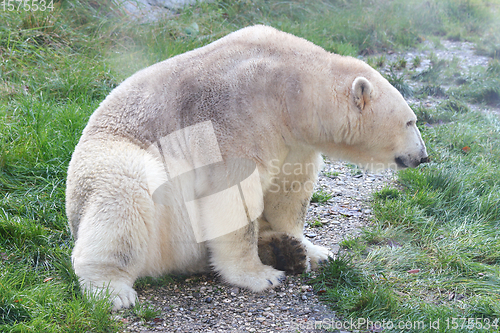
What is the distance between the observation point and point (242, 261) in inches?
142

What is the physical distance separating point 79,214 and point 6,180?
141 cm

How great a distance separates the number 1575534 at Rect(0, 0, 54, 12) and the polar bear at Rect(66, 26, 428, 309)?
3644 millimetres

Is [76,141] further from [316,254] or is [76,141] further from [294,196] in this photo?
[316,254]

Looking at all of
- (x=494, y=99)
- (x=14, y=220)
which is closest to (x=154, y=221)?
(x=14, y=220)

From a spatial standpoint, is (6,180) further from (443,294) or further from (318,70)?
(443,294)

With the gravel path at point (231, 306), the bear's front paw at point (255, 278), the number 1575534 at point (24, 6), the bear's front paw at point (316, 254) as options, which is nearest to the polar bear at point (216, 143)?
the bear's front paw at point (255, 278)

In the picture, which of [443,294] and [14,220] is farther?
[14,220]

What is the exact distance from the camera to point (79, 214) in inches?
135

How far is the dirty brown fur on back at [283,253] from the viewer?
12.1 ft

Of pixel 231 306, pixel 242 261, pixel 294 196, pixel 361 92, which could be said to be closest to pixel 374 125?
pixel 361 92

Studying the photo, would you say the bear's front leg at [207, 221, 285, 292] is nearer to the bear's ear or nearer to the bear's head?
the bear's head

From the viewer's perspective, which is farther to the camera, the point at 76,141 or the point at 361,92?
the point at 76,141

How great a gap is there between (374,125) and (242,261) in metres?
1.42

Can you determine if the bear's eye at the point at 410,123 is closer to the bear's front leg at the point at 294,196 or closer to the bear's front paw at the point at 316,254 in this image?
the bear's front leg at the point at 294,196
